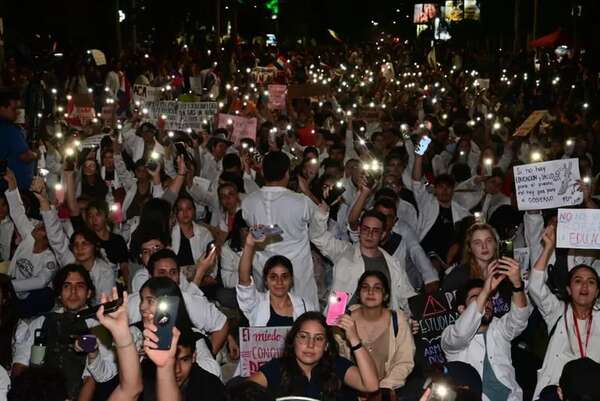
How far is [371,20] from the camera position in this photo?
11056cm

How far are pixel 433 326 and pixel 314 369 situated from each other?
4.62 feet

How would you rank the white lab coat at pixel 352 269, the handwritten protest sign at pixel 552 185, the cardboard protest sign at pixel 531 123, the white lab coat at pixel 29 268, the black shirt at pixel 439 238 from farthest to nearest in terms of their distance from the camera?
1. the cardboard protest sign at pixel 531 123
2. the black shirt at pixel 439 238
3. the handwritten protest sign at pixel 552 185
4. the white lab coat at pixel 29 268
5. the white lab coat at pixel 352 269

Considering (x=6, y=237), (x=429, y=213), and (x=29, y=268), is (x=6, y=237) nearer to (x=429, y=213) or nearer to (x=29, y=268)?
(x=29, y=268)

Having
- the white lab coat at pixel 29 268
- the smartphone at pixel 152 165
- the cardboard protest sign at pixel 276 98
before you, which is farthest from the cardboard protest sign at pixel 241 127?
the white lab coat at pixel 29 268

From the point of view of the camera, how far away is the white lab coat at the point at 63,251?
840 centimetres

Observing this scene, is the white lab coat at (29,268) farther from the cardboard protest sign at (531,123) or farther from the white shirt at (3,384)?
Result: the cardboard protest sign at (531,123)

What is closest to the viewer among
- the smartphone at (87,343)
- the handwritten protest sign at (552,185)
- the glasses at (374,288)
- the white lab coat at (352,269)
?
the smartphone at (87,343)

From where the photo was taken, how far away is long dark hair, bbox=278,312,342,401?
6043 mm

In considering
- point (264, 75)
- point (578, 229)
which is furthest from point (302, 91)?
point (578, 229)

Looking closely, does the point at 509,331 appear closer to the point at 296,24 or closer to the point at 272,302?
the point at 272,302

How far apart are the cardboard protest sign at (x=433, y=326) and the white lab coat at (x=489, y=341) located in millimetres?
287

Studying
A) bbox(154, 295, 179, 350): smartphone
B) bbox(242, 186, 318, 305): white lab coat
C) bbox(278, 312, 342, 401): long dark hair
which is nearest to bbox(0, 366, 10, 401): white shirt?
bbox(154, 295, 179, 350): smartphone

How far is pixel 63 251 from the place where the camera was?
8.64 m

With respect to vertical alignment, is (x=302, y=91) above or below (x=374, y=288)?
above
